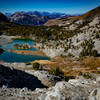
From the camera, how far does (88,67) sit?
58688mm

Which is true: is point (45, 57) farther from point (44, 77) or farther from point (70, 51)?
point (44, 77)

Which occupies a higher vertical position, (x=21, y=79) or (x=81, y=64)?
(x=21, y=79)

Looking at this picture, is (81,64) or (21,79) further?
(81,64)

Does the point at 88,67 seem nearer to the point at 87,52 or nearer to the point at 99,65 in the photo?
the point at 99,65

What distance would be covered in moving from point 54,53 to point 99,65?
31031 mm

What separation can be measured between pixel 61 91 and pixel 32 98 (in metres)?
4.60

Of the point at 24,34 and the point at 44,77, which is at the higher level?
the point at 24,34

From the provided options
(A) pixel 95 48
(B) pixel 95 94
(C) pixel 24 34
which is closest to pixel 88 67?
(A) pixel 95 48

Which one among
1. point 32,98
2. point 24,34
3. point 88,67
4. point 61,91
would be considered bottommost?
point 88,67

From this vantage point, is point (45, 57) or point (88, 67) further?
point (45, 57)

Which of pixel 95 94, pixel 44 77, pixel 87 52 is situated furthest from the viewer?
pixel 87 52

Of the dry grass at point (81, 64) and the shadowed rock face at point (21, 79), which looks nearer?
the shadowed rock face at point (21, 79)

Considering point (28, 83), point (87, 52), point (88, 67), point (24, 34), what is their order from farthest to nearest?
point (24, 34), point (87, 52), point (88, 67), point (28, 83)

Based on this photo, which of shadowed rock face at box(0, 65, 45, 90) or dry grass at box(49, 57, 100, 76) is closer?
shadowed rock face at box(0, 65, 45, 90)
